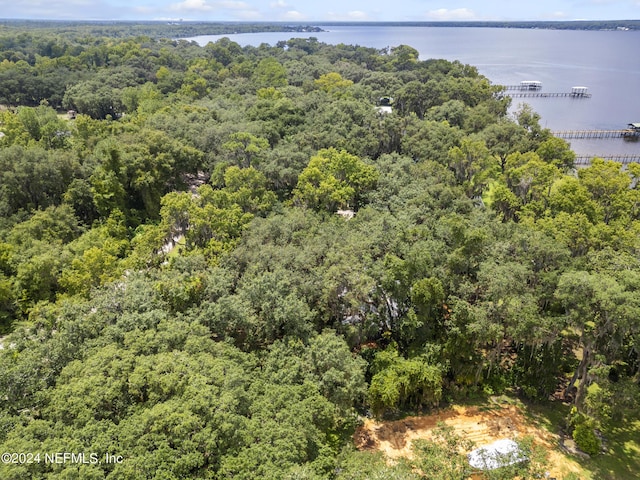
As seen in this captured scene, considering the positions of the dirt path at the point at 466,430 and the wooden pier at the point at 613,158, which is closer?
the dirt path at the point at 466,430

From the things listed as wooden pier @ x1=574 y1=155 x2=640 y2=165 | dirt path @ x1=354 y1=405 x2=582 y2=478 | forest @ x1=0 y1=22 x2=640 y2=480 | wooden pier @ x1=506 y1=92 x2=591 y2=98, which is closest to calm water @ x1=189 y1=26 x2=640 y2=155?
wooden pier @ x1=506 y1=92 x2=591 y2=98

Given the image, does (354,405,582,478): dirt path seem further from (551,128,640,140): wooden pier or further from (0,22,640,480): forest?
(551,128,640,140): wooden pier

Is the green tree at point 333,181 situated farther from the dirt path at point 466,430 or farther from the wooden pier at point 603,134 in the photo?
the wooden pier at point 603,134

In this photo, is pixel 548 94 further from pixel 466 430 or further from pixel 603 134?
pixel 466 430

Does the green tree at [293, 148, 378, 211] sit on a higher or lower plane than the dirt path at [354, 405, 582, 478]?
higher

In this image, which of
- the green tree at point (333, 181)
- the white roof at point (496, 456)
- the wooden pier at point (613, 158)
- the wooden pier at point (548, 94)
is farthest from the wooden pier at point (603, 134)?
the white roof at point (496, 456)
